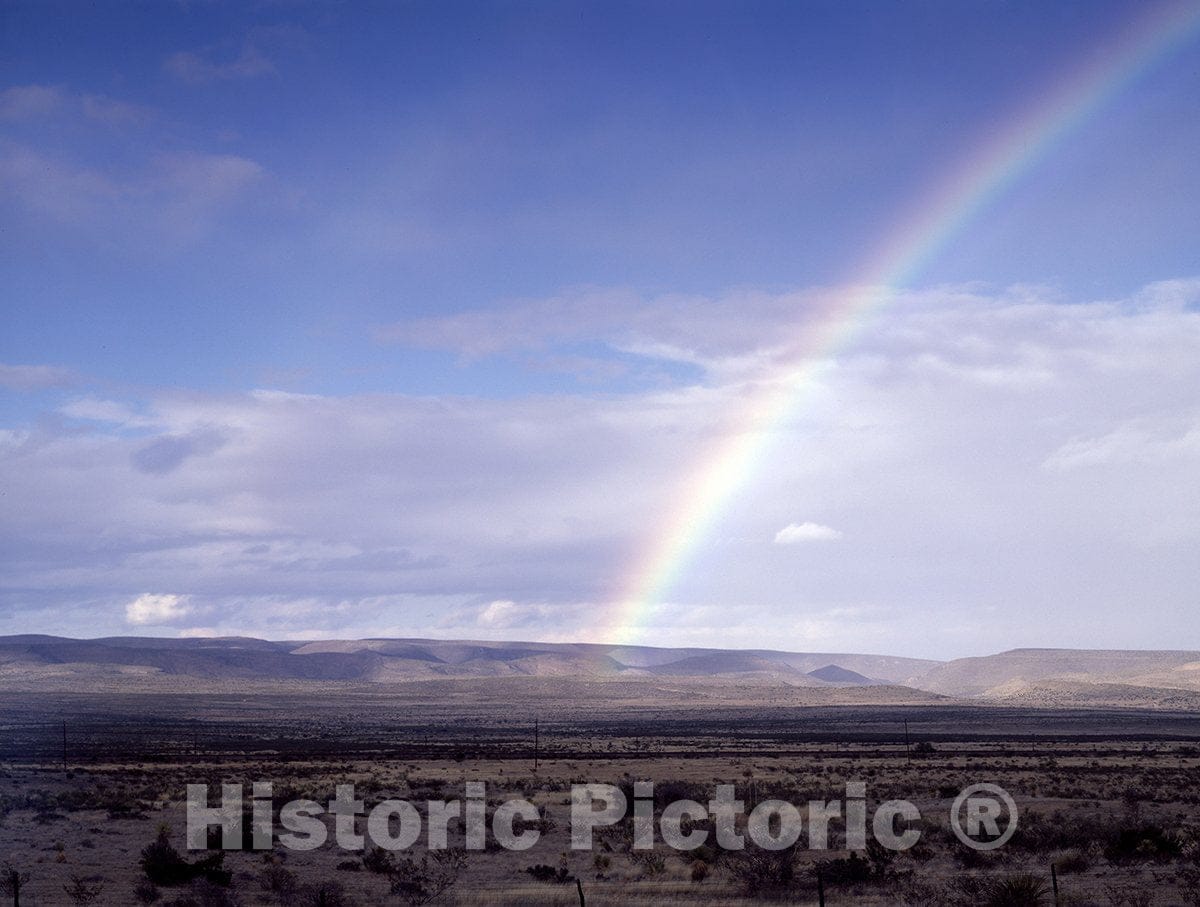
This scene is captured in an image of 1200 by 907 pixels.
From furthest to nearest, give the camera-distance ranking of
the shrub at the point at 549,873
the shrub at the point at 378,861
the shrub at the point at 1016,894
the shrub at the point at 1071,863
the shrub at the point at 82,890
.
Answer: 1. the shrub at the point at 378,861
2. the shrub at the point at 1071,863
3. the shrub at the point at 549,873
4. the shrub at the point at 82,890
5. the shrub at the point at 1016,894

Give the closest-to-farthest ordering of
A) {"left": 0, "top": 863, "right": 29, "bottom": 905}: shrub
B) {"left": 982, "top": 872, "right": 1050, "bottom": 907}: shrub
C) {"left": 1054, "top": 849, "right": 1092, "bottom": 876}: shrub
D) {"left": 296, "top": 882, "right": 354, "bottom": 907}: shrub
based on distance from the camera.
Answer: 1. {"left": 982, "top": 872, "right": 1050, "bottom": 907}: shrub
2. {"left": 296, "top": 882, "right": 354, "bottom": 907}: shrub
3. {"left": 0, "top": 863, "right": 29, "bottom": 905}: shrub
4. {"left": 1054, "top": 849, "right": 1092, "bottom": 876}: shrub

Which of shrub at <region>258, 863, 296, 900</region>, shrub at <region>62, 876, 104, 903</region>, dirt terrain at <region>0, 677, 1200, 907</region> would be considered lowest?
dirt terrain at <region>0, 677, 1200, 907</region>

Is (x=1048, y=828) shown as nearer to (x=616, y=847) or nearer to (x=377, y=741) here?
(x=616, y=847)

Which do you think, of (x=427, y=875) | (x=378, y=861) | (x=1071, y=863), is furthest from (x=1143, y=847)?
(x=378, y=861)

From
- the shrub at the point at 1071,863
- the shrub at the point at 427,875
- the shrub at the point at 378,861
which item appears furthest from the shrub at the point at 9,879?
the shrub at the point at 1071,863

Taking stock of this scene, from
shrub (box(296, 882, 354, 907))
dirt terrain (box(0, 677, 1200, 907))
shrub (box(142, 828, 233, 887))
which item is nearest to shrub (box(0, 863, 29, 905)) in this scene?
dirt terrain (box(0, 677, 1200, 907))

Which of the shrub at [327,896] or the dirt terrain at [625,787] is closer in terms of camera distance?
the shrub at [327,896]

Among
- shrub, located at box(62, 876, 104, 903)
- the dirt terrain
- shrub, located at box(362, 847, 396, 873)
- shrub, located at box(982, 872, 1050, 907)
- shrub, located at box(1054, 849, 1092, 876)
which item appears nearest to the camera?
shrub, located at box(982, 872, 1050, 907)

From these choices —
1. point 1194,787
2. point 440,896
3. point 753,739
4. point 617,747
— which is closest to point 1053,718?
point 753,739

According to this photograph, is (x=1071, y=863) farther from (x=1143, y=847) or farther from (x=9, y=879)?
(x=9, y=879)

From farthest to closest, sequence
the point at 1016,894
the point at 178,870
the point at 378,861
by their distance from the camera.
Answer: the point at 378,861 < the point at 178,870 < the point at 1016,894

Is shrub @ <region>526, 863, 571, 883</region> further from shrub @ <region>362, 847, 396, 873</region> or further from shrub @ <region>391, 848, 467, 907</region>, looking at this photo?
shrub @ <region>362, 847, 396, 873</region>

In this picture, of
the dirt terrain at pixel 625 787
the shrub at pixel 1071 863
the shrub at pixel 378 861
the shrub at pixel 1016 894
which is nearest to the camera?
the shrub at pixel 1016 894

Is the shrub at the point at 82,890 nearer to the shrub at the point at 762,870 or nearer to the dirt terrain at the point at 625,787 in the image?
the dirt terrain at the point at 625,787
